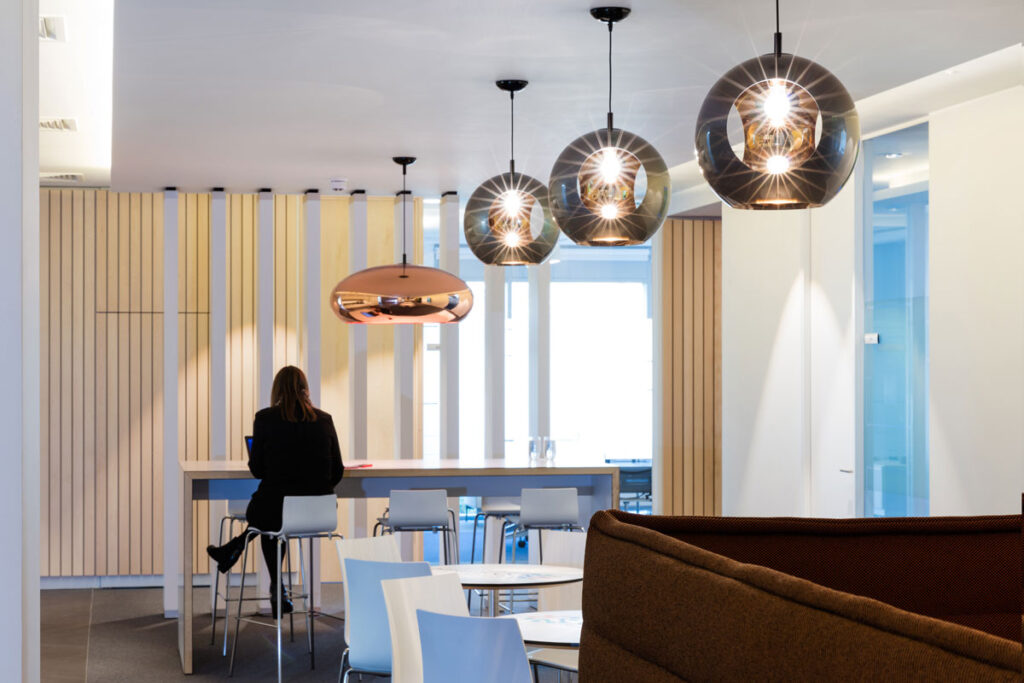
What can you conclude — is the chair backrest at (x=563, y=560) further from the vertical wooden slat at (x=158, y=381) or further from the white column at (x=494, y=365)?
the vertical wooden slat at (x=158, y=381)

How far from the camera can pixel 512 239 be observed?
15.3 feet

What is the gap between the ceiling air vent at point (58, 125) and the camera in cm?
633

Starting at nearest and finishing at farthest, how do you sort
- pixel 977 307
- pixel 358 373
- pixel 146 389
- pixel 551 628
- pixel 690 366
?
1. pixel 551 628
2. pixel 977 307
3. pixel 358 373
4. pixel 146 389
5. pixel 690 366

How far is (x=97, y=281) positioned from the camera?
28.2 ft

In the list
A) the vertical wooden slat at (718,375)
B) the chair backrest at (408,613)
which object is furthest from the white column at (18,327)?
the vertical wooden slat at (718,375)

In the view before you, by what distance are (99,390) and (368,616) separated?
495 cm

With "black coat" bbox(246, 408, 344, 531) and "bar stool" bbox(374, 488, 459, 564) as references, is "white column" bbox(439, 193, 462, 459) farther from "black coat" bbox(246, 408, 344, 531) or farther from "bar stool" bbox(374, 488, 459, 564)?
"black coat" bbox(246, 408, 344, 531)

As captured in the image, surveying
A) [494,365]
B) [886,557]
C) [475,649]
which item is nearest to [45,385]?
[494,365]

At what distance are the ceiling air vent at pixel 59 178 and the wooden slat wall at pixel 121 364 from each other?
230 millimetres

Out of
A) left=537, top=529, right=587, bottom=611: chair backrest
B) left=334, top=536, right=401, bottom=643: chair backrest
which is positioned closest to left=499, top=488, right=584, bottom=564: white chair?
left=537, top=529, right=587, bottom=611: chair backrest

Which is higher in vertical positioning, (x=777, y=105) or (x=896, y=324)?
(x=777, y=105)

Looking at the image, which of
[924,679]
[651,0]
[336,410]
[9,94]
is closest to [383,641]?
[651,0]

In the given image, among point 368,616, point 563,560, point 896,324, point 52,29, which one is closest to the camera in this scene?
point 368,616

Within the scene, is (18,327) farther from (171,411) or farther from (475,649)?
(171,411)
